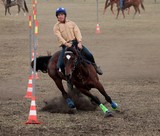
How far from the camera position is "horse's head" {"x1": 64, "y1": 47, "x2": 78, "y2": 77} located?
1091 cm

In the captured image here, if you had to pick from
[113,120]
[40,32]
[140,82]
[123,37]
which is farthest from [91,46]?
[113,120]

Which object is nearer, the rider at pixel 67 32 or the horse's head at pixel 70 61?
the horse's head at pixel 70 61

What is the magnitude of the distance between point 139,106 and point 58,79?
183 cm

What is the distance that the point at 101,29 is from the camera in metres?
32.3

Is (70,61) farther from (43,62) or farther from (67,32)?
(43,62)

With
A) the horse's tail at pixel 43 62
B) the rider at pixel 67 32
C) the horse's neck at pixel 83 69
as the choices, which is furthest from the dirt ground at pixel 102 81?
the rider at pixel 67 32

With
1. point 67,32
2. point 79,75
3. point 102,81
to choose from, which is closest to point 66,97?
point 79,75

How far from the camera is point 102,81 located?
1631cm

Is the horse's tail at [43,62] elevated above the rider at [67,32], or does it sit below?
below

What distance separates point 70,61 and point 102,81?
214 inches

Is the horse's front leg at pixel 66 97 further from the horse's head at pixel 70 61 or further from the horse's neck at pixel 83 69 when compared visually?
the horse's head at pixel 70 61

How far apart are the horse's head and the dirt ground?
0.91m

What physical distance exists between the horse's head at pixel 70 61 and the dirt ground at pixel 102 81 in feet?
2.98

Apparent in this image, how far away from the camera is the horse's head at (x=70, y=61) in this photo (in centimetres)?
1091
